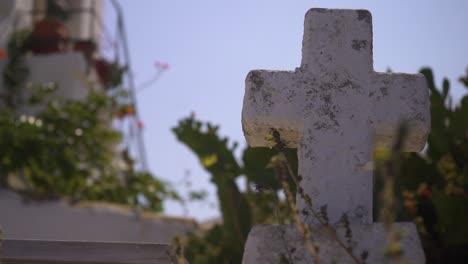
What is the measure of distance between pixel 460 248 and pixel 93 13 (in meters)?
9.01

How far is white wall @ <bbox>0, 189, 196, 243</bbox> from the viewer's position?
595 centimetres

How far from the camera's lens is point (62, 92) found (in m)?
8.62

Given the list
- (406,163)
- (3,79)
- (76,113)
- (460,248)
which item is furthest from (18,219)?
(460,248)

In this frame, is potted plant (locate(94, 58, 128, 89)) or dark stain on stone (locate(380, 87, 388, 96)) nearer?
dark stain on stone (locate(380, 87, 388, 96))

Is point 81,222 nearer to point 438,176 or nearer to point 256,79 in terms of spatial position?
point 438,176

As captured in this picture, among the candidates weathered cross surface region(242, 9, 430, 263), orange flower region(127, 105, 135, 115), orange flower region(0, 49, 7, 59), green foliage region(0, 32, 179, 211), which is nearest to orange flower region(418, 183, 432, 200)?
weathered cross surface region(242, 9, 430, 263)

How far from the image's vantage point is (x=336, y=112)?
2.05 m

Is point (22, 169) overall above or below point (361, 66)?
below

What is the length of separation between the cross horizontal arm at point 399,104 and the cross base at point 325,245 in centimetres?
32

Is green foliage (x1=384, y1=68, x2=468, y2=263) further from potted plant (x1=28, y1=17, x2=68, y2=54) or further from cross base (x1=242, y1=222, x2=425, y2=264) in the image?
potted plant (x1=28, y1=17, x2=68, y2=54)

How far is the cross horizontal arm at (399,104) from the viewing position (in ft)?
6.68

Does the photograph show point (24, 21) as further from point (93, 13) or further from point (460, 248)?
point (460, 248)

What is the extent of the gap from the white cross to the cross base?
0.51ft

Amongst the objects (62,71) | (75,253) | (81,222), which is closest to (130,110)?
(62,71)
